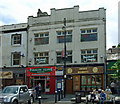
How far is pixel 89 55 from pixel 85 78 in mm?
2951

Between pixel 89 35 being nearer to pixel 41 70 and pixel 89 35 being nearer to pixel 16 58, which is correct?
pixel 41 70

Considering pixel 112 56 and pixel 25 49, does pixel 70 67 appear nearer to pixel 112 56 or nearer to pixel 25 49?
pixel 112 56

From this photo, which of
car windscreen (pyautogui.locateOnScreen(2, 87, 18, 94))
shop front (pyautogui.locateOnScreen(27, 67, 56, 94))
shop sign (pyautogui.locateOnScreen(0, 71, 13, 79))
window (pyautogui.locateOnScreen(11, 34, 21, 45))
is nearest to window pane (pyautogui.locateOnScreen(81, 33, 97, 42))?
shop front (pyautogui.locateOnScreen(27, 67, 56, 94))

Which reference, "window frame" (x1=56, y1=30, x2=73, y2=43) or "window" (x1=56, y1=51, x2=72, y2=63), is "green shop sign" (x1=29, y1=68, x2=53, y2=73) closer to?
"window" (x1=56, y1=51, x2=72, y2=63)

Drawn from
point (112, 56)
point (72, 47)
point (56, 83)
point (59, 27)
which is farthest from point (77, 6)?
point (56, 83)

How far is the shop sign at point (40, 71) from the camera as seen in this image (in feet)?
90.7

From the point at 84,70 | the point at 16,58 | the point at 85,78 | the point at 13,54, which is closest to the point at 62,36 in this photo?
the point at 84,70

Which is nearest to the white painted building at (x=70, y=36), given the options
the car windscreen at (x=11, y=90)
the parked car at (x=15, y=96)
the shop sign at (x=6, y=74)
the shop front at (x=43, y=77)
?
the shop front at (x=43, y=77)

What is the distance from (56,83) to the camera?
90.1 ft

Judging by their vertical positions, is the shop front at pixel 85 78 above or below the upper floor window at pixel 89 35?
below

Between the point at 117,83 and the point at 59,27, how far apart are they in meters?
10.5

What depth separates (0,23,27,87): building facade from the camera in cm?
2958

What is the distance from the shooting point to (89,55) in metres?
26.6

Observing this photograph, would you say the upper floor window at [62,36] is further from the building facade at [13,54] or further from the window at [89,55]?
the building facade at [13,54]
